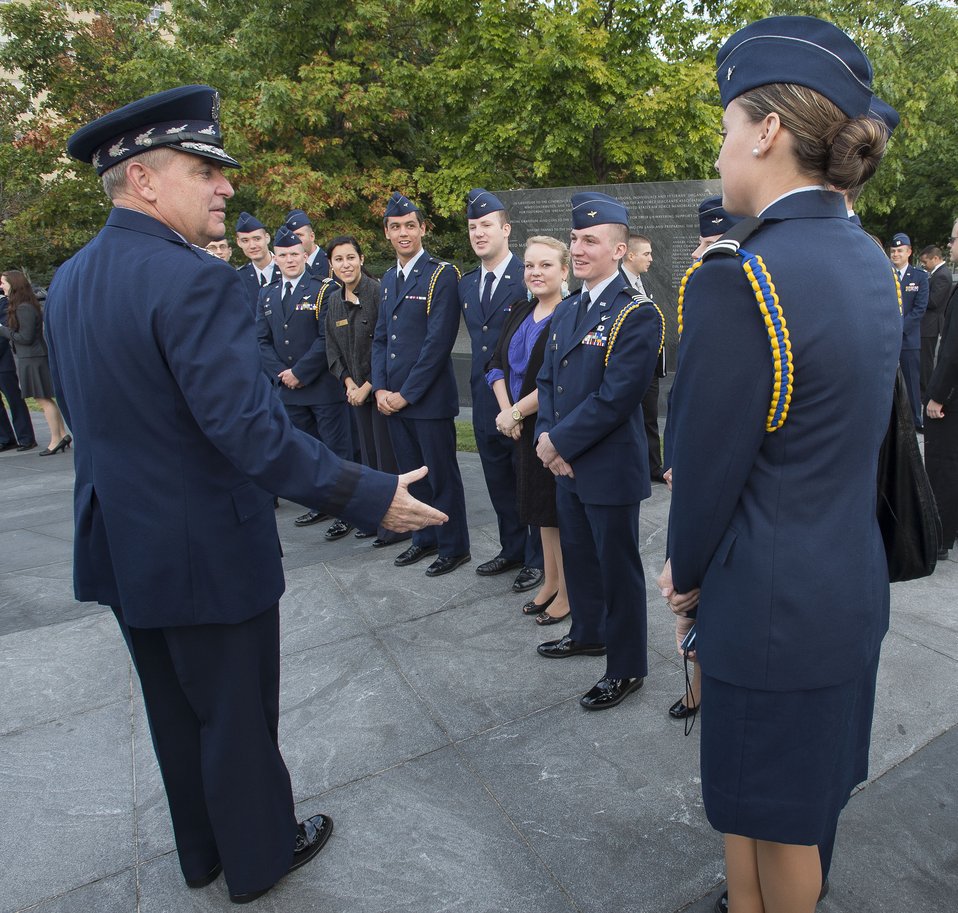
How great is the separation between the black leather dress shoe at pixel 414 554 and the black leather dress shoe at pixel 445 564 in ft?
0.52

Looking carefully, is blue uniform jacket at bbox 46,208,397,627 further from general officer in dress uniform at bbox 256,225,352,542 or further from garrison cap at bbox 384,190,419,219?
general officer in dress uniform at bbox 256,225,352,542

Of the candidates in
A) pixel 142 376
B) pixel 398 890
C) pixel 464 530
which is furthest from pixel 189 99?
pixel 464 530

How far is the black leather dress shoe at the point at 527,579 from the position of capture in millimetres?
4367

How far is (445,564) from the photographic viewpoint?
475cm

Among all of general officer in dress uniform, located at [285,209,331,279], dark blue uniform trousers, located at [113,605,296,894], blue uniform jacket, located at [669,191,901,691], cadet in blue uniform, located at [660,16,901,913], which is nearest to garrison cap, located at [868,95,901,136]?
cadet in blue uniform, located at [660,16,901,913]

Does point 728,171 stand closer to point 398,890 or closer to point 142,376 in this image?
point 142,376

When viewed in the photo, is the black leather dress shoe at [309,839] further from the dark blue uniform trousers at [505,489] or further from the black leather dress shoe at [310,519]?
the black leather dress shoe at [310,519]

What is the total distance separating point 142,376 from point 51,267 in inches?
914

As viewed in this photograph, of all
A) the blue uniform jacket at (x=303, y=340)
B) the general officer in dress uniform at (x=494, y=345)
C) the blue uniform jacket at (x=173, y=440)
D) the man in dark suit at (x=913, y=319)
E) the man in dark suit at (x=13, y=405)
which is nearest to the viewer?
the blue uniform jacket at (x=173, y=440)

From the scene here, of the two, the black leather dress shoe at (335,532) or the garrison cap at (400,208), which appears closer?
the garrison cap at (400,208)

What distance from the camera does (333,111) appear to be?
587 inches

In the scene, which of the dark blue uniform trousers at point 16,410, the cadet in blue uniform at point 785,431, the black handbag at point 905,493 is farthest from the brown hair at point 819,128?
the dark blue uniform trousers at point 16,410

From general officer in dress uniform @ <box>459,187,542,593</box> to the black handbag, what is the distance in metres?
2.80

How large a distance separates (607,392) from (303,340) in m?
3.48
